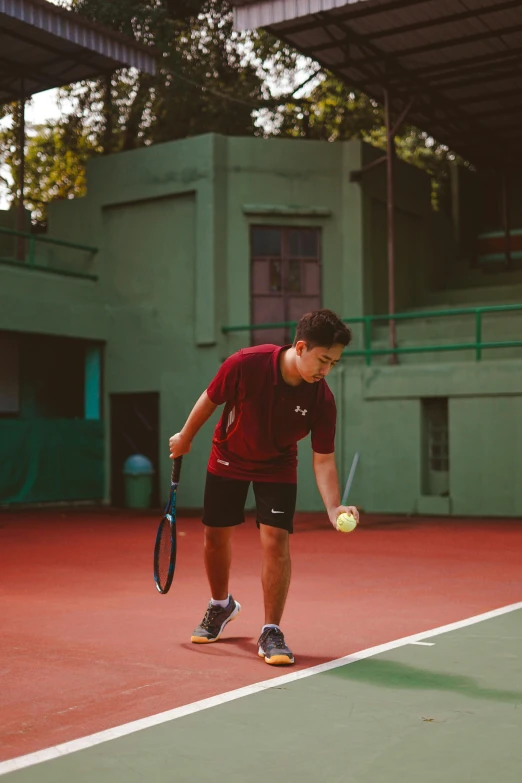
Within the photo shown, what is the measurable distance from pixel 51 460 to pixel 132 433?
208 cm

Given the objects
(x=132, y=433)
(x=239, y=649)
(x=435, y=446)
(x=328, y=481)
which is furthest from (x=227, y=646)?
(x=132, y=433)

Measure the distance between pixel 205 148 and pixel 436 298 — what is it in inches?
276

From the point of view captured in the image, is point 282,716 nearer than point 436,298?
Yes

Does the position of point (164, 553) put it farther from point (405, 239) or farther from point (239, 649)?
point (405, 239)

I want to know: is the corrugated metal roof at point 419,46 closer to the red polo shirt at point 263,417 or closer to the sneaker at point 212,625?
the red polo shirt at point 263,417

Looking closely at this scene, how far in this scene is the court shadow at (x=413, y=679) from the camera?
16.6 ft

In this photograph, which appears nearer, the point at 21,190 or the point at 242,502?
the point at 242,502

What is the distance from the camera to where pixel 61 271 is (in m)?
22.0

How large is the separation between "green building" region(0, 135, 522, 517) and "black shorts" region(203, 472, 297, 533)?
13869 millimetres

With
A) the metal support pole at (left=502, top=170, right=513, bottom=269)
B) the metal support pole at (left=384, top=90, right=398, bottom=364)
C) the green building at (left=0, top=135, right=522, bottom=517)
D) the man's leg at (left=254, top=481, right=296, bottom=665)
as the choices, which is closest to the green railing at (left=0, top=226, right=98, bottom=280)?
the green building at (left=0, top=135, right=522, bottom=517)

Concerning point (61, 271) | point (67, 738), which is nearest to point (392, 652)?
point (67, 738)

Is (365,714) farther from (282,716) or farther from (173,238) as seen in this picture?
(173,238)

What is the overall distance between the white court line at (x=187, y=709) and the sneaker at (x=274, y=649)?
0.16 m

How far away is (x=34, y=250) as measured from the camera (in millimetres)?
23141
